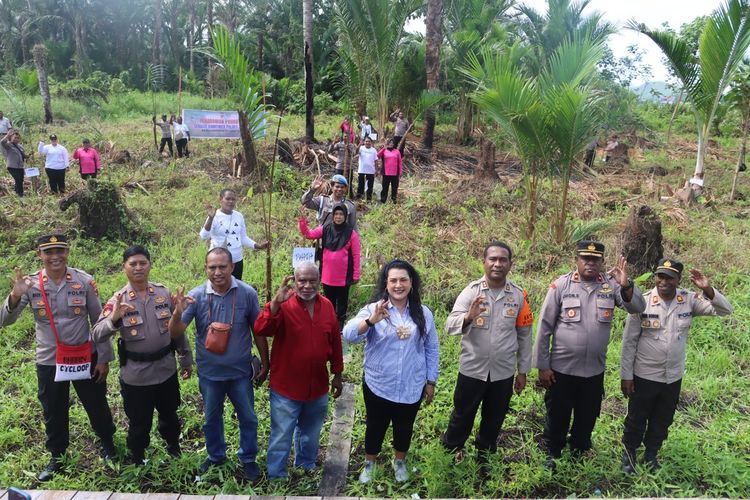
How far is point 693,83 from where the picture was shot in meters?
8.61

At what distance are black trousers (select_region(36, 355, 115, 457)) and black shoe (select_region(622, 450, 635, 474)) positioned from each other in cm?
353

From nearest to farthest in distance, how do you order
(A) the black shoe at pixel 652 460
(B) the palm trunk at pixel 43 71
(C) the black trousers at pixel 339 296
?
1. (A) the black shoe at pixel 652 460
2. (C) the black trousers at pixel 339 296
3. (B) the palm trunk at pixel 43 71

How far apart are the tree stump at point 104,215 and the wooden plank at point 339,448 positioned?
494 cm

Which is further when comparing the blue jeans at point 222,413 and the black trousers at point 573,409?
the black trousers at point 573,409

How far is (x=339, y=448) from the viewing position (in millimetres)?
3762

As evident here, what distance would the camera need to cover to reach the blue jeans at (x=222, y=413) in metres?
3.29

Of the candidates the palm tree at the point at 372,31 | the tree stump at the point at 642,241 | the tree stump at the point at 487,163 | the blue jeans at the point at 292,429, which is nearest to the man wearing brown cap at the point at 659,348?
the blue jeans at the point at 292,429

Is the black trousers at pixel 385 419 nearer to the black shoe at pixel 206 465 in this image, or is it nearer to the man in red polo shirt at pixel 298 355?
the man in red polo shirt at pixel 298 355

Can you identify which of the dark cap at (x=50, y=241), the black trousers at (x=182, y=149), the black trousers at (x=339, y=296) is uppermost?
the black trousers at (x=182, y=149)

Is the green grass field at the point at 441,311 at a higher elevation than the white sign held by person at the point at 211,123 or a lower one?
lower

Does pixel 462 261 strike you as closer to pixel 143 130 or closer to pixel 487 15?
pixel 487 15

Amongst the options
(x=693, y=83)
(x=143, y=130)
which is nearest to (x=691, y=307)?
(x=693, y=83)

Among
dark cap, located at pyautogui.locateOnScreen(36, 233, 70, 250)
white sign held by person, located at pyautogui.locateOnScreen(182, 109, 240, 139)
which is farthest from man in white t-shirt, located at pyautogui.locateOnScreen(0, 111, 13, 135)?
dark cap, located at pyautogui.locateOnScreen(36, 233, 70, 250)

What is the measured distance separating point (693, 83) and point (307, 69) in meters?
8.05
